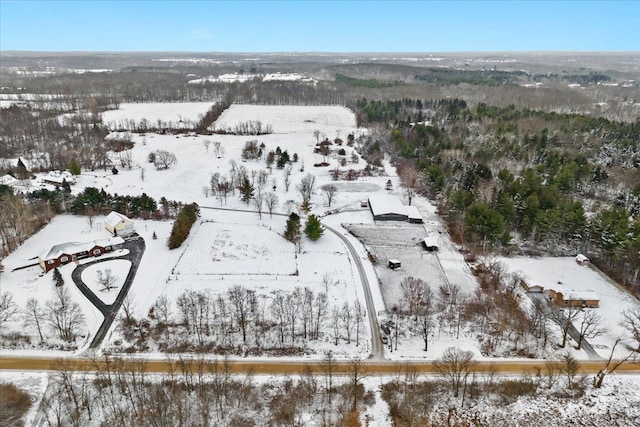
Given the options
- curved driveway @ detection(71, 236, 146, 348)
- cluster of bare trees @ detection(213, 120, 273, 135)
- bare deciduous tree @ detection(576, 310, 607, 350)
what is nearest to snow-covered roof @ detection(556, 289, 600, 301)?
bare deciduous tree @ detection(576, 310, 607, 350)

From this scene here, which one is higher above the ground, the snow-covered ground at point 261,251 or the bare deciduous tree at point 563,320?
the snow-covered ground at point 261,251

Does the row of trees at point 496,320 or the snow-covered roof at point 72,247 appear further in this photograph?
the snow-covered roof at point 72,247

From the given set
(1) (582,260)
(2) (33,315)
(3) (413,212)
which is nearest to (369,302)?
(3) (413,212)

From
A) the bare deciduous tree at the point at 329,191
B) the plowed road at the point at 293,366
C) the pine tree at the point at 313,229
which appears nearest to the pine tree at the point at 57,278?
the plowed road at the point at 293,366

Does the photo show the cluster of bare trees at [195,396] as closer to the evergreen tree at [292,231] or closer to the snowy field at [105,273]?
the snowy field at [105,273]

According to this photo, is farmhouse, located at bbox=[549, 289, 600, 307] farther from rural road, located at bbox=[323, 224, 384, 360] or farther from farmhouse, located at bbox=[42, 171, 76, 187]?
farmhouse, located at bbox=[42, 171, 76, 187]

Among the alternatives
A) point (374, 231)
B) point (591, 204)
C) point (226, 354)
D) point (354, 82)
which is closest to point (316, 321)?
point (226, 354)
